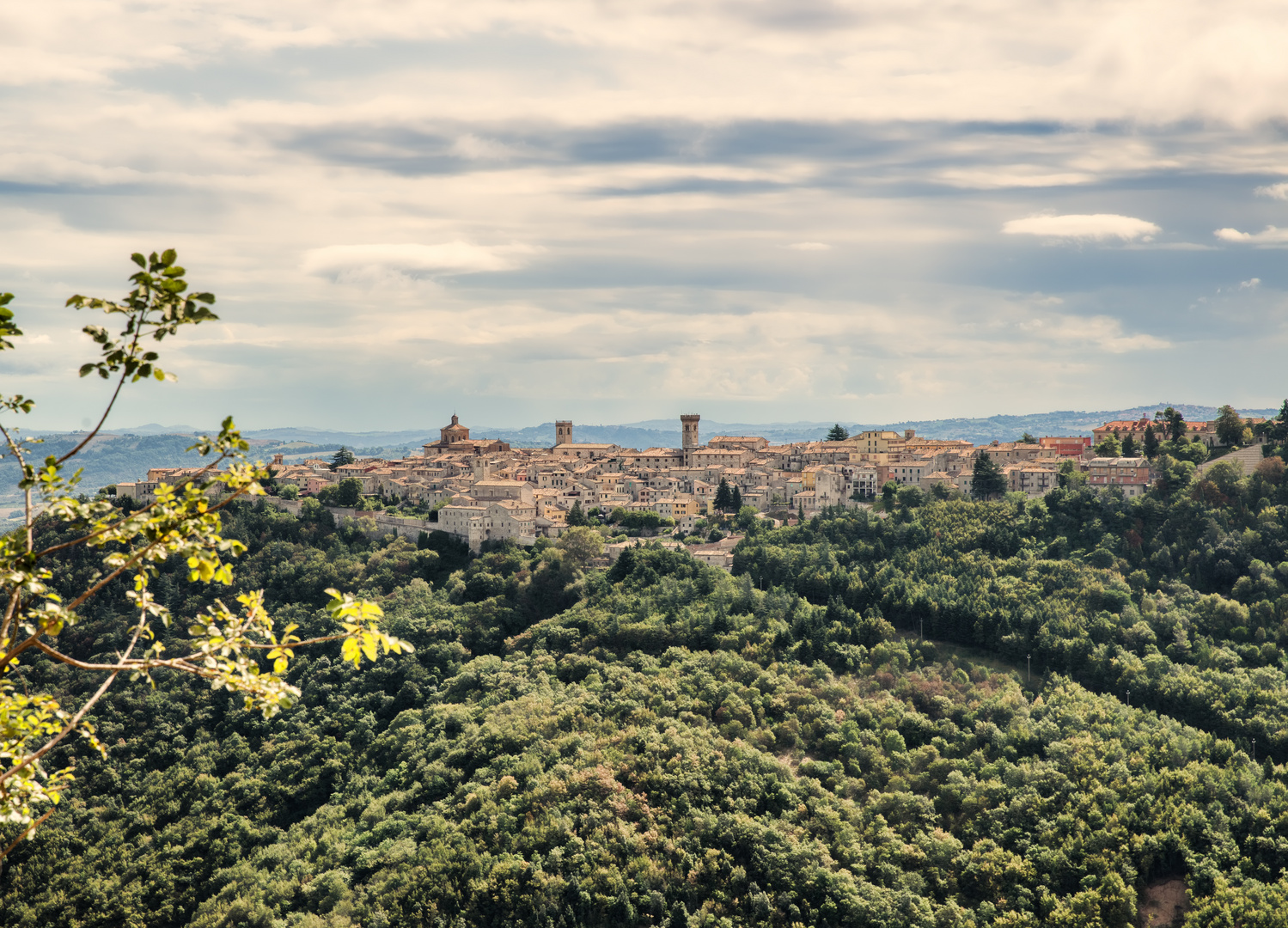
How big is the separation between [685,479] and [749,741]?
43.4 m

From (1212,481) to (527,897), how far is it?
5216 centimetres

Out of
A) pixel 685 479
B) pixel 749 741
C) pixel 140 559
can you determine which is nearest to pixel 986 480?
pixel 685 479

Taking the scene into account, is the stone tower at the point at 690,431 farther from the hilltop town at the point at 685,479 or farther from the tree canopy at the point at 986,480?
the tree canopy at the point at 986,480

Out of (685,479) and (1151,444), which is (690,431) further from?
(1151,444)

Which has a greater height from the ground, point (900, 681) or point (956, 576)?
point (956, 576)

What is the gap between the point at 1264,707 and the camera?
43.2 metres

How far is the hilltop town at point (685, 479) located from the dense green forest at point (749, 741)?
3.95 metres

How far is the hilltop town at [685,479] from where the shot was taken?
69.6 m

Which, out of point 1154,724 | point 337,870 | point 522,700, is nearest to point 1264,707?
point 1154,724

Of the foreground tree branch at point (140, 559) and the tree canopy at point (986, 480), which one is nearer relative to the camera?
the foreground tree branch at point (140, 559)

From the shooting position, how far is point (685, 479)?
8388 cm

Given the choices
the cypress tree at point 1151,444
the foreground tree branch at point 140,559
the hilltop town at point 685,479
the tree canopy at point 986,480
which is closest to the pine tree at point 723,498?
the hilltop town at point 685,479

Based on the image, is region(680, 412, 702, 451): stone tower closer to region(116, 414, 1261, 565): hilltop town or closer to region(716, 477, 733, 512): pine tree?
region(116, 414, 1261, 565): hilltop town

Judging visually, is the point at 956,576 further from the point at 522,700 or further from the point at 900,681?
the point at 522,700
